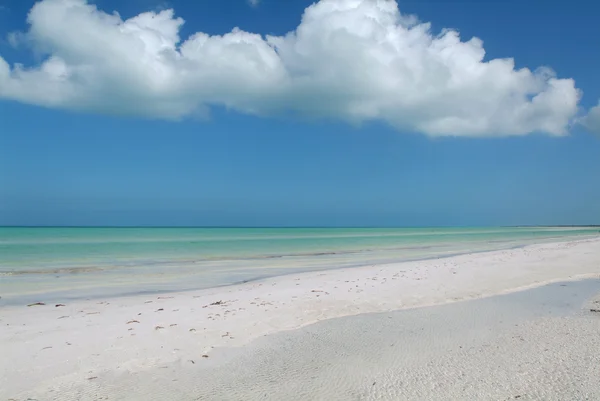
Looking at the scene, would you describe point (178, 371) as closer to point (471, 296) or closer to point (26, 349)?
point (26, 349)

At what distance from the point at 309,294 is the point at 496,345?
5869 mm

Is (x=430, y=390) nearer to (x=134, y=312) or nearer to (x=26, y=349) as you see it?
(x=26, y=349)

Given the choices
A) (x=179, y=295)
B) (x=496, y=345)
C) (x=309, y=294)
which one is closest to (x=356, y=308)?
(x=309, y=294)

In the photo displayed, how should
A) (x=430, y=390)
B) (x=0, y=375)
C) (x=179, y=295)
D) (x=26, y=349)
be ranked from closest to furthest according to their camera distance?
1. (x=430, y=390)
2. (x=0, y=375)
3. (x=26, y=349)
4. (x=179, y=295)

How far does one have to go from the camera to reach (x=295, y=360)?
6.13m

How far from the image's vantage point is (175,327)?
800 cm

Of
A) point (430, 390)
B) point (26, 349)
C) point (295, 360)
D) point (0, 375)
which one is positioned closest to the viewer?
point (430, 390)

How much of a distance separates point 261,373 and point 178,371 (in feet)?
3.94

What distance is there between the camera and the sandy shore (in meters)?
5.39

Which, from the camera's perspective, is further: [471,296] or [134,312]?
[471,296]

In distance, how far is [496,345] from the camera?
6.50 meters

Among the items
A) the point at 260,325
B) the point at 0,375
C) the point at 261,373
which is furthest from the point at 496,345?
the point at 0,375

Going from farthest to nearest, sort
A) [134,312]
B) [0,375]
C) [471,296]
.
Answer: [471,296] < [134,312] < [0,375]

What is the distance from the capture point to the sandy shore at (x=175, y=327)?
5387mm
